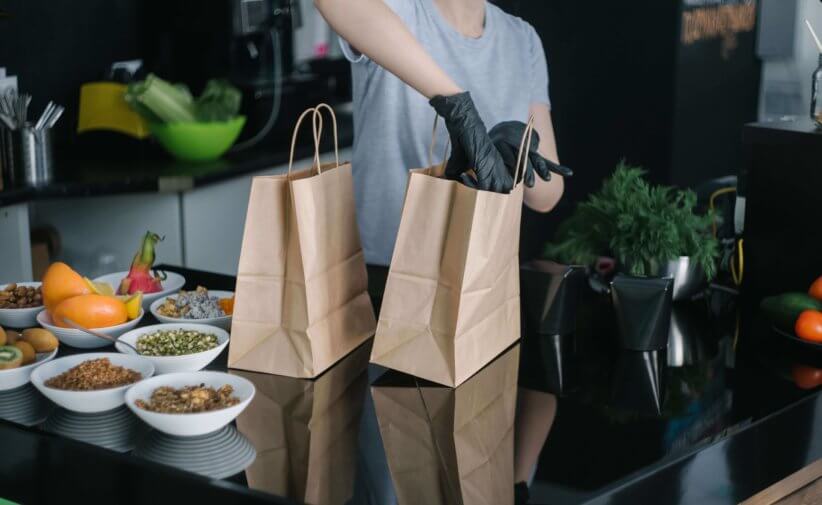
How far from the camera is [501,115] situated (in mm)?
2000

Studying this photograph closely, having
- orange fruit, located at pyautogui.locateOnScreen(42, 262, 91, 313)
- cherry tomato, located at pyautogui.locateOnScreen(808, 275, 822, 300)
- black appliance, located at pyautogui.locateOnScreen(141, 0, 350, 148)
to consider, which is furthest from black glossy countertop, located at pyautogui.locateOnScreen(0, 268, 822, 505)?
black appliance, located at pyautogui.locateOnScreen(141, 0, 350, 148)

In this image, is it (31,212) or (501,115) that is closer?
(501,115)

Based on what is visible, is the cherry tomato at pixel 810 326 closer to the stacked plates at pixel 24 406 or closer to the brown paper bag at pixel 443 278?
the brown paper bag at pixel 443 278

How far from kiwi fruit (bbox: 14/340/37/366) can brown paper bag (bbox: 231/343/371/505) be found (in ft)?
0.85

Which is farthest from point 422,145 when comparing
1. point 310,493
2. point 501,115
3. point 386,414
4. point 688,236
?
point 310,493

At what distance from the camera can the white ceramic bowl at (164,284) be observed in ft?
5.12

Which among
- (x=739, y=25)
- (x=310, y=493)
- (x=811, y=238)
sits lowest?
(x=310, y=493)

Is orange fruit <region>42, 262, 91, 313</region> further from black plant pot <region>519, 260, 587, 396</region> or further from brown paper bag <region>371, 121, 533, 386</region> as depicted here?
black plant pot <region>519, 260, 587, 396</region>

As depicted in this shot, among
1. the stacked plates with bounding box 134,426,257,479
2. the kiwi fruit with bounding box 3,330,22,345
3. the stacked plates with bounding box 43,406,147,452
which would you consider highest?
the kiwi fruit with bounding box 3,330,22,345

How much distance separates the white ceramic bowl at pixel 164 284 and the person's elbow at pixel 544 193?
27.5 inches

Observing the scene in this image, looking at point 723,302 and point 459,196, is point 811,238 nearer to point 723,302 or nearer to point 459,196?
point 723,302

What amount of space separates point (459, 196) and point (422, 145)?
28.8 inches

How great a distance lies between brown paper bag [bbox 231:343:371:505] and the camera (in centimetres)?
102

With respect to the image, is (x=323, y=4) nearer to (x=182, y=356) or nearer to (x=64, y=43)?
(x=182, y=356)
